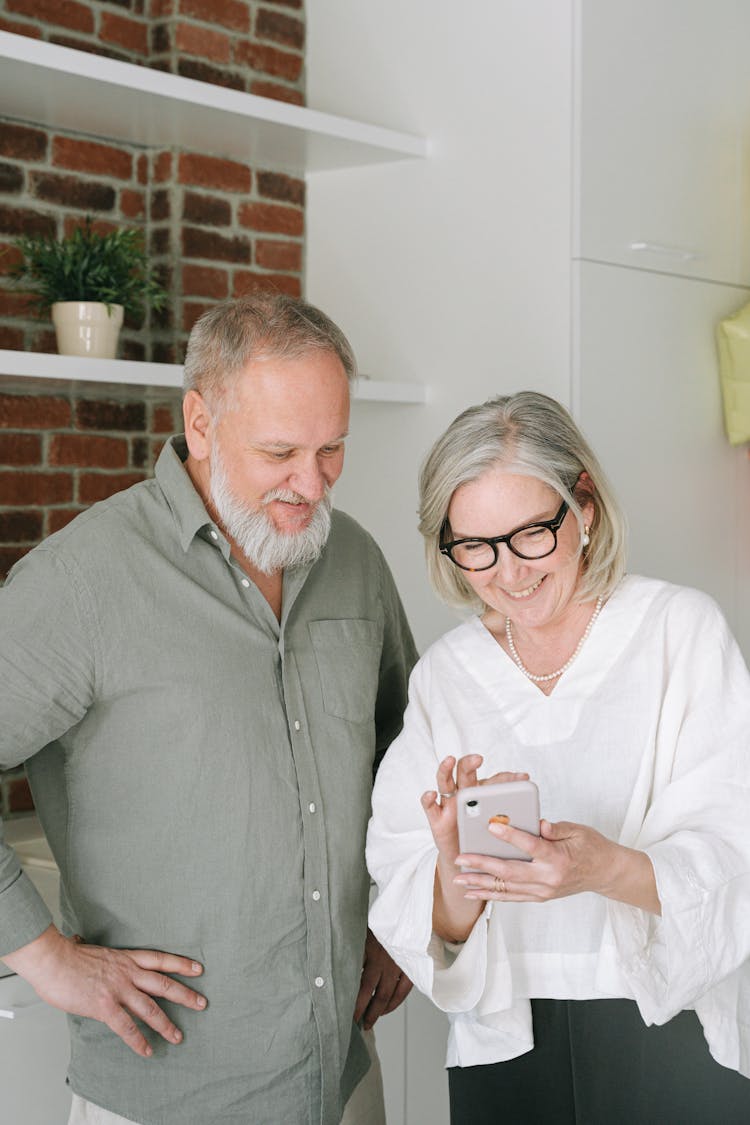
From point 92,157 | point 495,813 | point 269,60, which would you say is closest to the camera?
point 495,813

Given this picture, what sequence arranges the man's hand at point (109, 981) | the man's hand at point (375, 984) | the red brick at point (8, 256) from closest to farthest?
the man's hand at point (109, 981) < the man's hand at point (375, 984) < the red brick at point (8, 256)

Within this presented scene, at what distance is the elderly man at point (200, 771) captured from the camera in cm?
173

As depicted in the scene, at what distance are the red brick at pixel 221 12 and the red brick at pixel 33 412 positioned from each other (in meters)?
0.90

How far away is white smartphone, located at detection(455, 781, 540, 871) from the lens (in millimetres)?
1507

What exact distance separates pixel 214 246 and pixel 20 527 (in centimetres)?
76

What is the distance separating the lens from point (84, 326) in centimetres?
253

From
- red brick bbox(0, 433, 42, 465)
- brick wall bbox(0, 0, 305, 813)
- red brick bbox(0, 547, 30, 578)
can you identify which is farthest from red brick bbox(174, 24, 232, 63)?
red brick bbox(0, 547, 30, 578)

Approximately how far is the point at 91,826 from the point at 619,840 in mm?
676

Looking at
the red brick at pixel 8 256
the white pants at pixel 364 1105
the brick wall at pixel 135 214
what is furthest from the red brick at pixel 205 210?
the white pants at pixel 364 1105

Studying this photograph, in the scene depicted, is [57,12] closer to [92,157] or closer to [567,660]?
[92,157]

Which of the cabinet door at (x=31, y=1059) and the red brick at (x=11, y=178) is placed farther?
the red brick at (x=11, y=178)

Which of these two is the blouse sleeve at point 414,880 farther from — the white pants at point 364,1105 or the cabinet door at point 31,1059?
the cabinet door at point 31,1059

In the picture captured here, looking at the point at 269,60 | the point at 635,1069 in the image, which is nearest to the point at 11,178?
the point at 269,60

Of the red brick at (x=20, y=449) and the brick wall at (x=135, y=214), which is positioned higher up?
the brick wall at (x=135, y=214)
